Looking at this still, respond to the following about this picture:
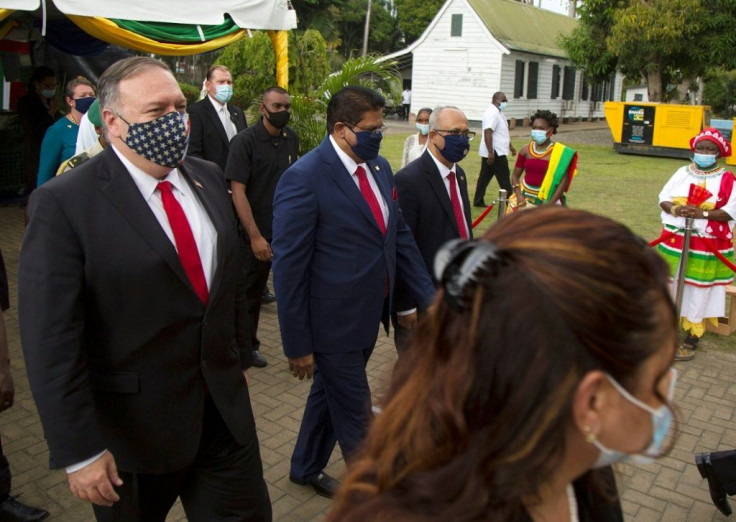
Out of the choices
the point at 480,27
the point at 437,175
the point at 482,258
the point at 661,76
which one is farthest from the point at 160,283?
the point at 480,27

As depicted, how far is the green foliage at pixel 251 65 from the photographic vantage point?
1608 centimetres

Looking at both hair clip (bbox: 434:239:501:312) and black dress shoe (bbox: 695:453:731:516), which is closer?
hair clip (bbox: 434:239:501:312)

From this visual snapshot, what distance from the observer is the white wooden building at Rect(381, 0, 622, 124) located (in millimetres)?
31250

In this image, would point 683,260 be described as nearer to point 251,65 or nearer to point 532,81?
point 251,65

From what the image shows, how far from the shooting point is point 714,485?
148 inches

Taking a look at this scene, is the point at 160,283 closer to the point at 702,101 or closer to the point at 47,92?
the point at 47,92

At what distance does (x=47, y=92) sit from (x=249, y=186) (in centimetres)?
550

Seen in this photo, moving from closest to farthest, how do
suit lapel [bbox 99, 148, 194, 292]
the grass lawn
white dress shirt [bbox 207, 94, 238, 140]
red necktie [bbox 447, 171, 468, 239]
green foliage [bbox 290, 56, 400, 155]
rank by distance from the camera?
suit lapel [bbox 99, 148, 194, 292] < red necktie [bbox 447, 171, 468, 239] < white dress shirt [bbox 207, 94, 238, 140] < green foliage [bbox 290, 56, 400, 155] < the grass lawn

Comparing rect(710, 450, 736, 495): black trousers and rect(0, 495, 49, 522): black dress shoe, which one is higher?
rect(710, 450, 736, 495): black trousers

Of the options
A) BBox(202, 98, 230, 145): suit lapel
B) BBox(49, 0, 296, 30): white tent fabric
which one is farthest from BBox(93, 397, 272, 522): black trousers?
BBox(49, 0, 296, 30): white tent fabric

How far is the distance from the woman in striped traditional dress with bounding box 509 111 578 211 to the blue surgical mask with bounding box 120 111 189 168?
5404 millimetres

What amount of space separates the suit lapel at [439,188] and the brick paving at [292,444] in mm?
1174

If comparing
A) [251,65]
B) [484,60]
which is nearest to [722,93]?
[484,60]

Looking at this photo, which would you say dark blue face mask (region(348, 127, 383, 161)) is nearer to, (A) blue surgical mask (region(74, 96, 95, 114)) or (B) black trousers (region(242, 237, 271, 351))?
(B) black trousers (region(242, 237, 271, 351))
